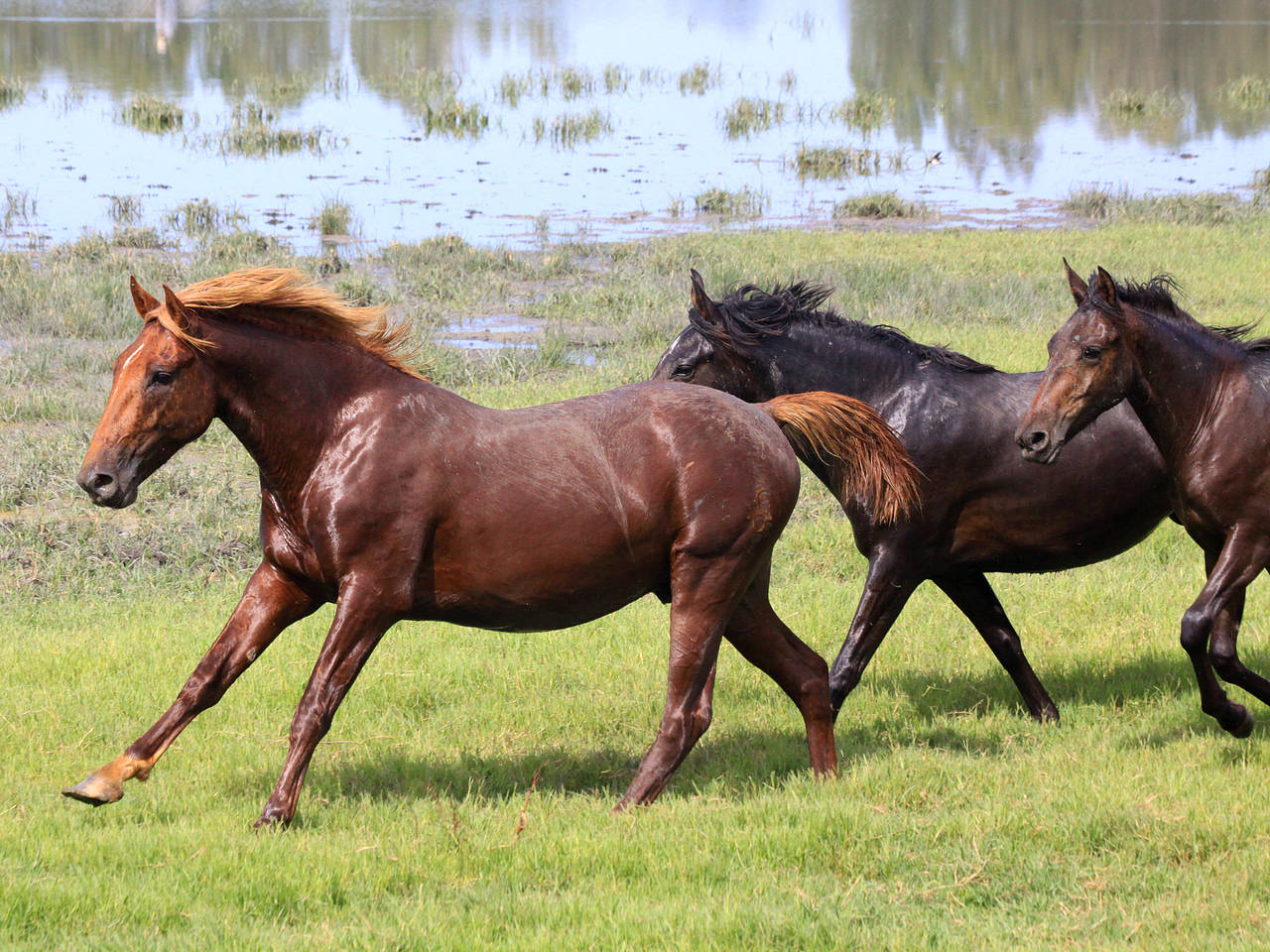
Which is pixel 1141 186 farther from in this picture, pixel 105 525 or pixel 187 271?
pixel 105 525

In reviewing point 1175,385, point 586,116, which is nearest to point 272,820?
point 1175,385

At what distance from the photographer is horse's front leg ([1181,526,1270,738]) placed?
5828 mm

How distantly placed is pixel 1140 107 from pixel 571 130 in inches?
531

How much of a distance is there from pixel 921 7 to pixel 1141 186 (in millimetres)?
32442

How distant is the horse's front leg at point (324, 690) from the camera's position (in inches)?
206

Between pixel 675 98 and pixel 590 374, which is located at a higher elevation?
pixel 675 98

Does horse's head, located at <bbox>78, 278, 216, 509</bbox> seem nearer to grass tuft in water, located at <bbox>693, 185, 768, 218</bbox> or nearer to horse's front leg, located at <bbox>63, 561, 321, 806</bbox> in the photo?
horse's front leg, located at <bbox>63, 561, 321, 806</bbox>

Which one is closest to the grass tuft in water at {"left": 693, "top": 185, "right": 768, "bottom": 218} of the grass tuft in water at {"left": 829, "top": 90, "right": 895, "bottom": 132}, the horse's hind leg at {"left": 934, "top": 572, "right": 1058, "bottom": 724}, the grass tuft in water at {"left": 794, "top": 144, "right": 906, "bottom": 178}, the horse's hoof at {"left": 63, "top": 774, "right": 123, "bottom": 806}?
the grass tuft in water at {"left": 794, "top": 144, "right": 906, "bottom": 178}

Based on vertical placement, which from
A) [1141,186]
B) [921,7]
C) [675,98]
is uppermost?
[921,7]

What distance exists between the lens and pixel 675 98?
37250mm

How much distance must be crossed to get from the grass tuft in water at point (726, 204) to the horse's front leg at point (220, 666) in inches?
703

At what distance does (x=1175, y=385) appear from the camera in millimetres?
6125

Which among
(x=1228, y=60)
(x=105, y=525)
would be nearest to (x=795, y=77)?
(x=1228, y=60)

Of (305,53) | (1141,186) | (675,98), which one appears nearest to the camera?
(1141,186)
